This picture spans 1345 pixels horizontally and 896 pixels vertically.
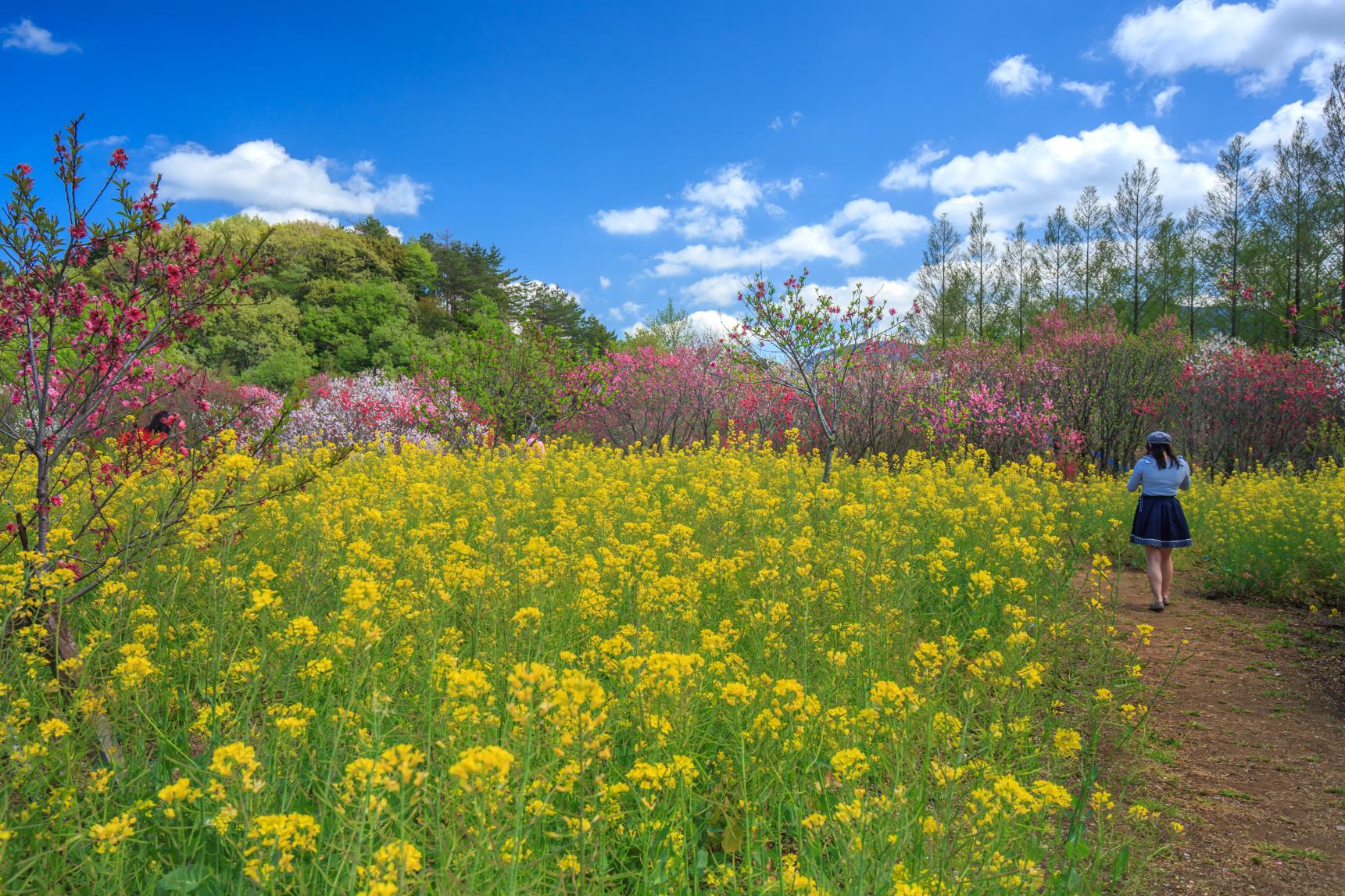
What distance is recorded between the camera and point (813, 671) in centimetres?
416

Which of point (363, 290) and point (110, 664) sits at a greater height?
point (363, 290)

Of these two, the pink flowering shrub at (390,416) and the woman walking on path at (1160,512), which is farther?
the pink flowering shrub at (390,416)

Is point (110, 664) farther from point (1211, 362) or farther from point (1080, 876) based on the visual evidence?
point (1211, 362)

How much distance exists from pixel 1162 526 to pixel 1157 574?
0.55 metres

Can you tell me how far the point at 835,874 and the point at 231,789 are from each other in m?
1.92

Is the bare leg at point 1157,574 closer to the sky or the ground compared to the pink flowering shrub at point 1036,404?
closer to the ground

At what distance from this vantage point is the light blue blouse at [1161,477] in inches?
311

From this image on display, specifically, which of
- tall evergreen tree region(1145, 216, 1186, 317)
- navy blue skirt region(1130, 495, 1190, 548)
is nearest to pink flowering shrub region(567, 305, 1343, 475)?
navy blue skirt region(1130, 495, 1190, 548)

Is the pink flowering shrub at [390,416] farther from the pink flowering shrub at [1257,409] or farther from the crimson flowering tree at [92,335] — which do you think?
the pink flowering shrub at [1257,409]

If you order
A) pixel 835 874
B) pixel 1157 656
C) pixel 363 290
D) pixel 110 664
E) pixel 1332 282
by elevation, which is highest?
pixel 363 290

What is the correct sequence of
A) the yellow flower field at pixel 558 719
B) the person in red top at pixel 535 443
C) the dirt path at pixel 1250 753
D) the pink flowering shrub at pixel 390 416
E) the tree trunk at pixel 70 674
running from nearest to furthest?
the yellow flower field at pixel 558 719, the tree trunk at pixel 70 674, the dirt path at pixel 1250 753, the person in red top at pixel 535 443, the pink flowering shrub at pixel 390 416

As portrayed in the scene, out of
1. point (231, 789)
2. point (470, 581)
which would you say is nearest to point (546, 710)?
point (231, 789)

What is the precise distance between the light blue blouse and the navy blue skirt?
7cm

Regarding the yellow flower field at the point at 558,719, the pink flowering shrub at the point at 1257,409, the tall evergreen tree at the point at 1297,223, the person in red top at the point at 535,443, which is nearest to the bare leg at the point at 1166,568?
the yellow flower field at the point at 558,719
